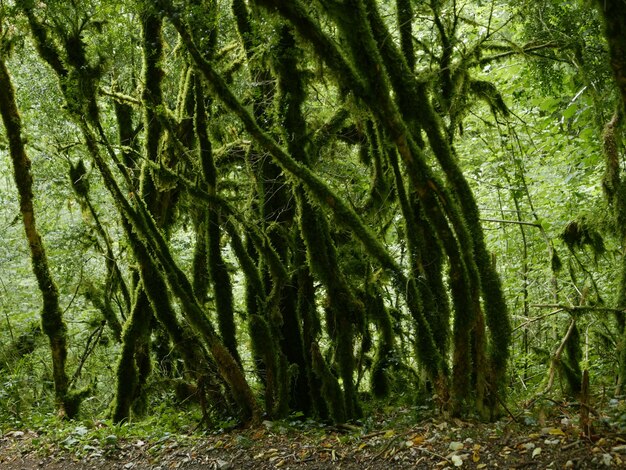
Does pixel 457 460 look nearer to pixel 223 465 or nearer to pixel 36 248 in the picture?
pixel 223 465

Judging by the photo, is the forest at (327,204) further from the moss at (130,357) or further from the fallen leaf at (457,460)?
Answer: the fallen leaf at (457,460)

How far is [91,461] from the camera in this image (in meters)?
7.34

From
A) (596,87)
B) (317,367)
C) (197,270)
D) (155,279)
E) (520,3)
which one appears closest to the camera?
(596,87)

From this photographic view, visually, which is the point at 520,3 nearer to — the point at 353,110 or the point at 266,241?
the point at 353,110

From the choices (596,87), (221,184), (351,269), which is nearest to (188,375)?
(351,269)

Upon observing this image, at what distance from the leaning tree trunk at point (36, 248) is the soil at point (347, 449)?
4.87 feet

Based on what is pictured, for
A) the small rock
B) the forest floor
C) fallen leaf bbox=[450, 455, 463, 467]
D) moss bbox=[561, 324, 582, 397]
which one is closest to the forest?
moss bbox=[561, 324, 582, 397]

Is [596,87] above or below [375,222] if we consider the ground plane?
above

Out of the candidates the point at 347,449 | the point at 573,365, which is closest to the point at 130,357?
the point at 347,449

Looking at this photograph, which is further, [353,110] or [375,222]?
[375,222]

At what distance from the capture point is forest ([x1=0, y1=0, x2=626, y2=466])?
19.5ft

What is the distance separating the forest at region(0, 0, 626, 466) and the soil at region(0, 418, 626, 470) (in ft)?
0.93

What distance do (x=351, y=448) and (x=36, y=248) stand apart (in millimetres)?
7214

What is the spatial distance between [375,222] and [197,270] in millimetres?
3149
